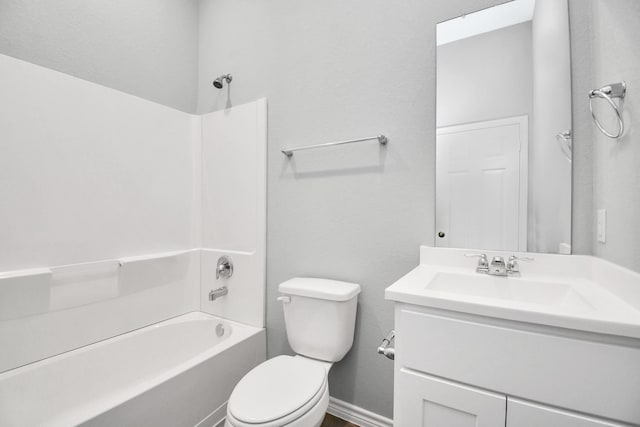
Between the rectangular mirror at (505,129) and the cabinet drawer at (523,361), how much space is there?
535 mm

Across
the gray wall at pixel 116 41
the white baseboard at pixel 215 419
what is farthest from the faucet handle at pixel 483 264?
the gray wall at pixel 116 41

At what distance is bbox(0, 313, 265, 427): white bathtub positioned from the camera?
3.75 feet

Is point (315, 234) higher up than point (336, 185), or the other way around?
point (336, 185)

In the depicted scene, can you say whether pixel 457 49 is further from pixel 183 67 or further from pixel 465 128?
pixel 183 67

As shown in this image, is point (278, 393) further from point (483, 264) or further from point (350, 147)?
point (350, 147)

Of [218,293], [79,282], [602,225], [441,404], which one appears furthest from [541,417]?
[79,282]

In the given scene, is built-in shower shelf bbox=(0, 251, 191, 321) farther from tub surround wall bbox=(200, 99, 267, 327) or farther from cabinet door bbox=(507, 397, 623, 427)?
cabinet door bbox=(507, 397, 623, 427)

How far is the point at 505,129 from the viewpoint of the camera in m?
1.20

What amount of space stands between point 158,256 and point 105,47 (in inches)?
49.4

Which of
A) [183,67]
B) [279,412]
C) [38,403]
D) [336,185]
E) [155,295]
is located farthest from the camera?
[183,67]

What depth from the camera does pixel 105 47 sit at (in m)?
1.64

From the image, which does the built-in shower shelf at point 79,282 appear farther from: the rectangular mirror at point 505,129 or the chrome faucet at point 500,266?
the chrome faucet at point 500,266

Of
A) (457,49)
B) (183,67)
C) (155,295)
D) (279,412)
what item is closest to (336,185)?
(457,49)

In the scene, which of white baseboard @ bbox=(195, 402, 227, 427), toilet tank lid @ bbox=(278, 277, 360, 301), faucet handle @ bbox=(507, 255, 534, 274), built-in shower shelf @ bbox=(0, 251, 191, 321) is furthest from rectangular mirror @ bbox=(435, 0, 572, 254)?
built-in shower shelf @ bbox=(0, 251, 191, 321)
